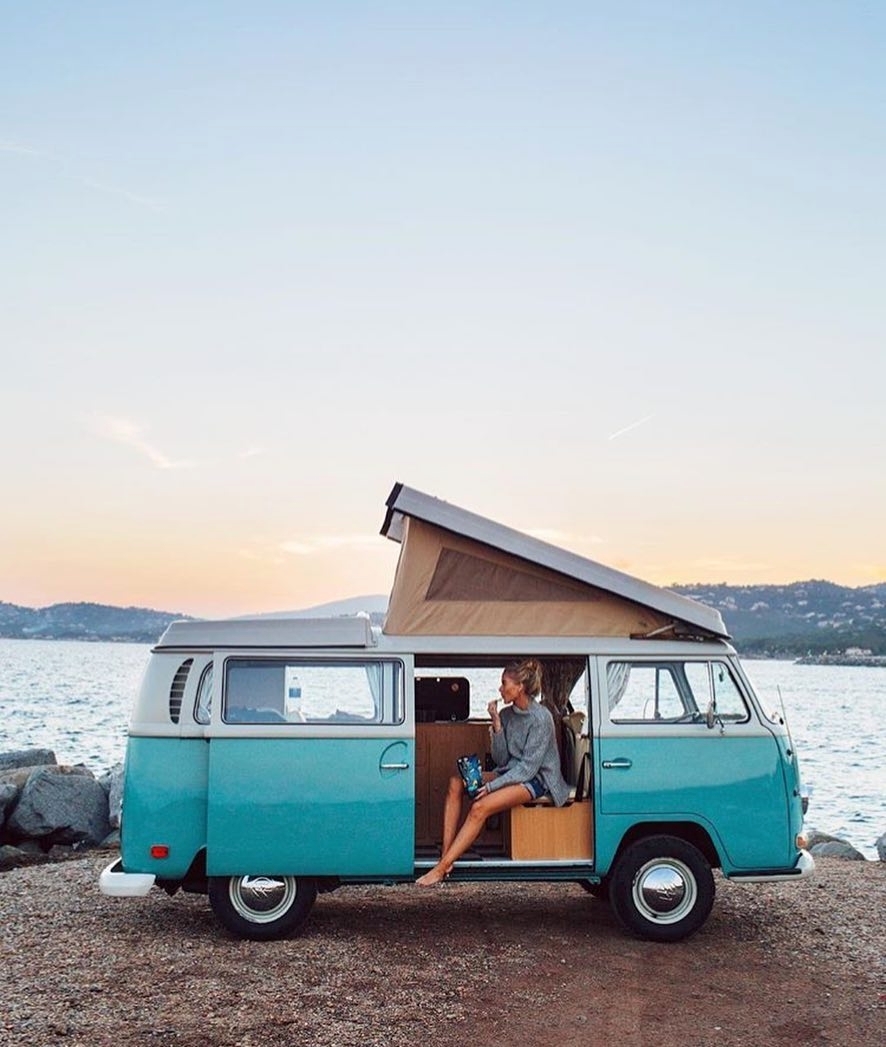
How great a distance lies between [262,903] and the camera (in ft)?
31.7

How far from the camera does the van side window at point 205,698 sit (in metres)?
9.59

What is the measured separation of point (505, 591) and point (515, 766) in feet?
4.54

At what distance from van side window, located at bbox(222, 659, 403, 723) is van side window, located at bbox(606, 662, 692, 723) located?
172cm

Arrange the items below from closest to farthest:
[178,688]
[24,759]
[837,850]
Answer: [178,688]
[837,850]
[24,759]

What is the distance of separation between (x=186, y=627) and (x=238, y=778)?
1.24 m

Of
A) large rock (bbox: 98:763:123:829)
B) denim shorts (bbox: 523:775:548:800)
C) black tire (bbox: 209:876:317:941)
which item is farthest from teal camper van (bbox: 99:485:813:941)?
large rock (bbox: 98:763:123:829)

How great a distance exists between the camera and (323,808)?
9.50m

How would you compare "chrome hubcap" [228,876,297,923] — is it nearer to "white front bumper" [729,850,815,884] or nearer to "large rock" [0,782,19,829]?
"white front bumper" [729,850,815,884]

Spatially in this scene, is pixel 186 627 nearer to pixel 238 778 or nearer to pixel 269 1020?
pixel 238 778

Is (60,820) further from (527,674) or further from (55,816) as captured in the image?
(527,674)

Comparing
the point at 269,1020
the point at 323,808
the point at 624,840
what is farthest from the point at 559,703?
the point at 269,1020

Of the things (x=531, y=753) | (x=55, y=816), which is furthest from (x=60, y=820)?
(x=531, y=753)

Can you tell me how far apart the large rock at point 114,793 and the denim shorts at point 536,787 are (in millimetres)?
9777

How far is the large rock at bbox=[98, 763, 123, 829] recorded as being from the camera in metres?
18.6
